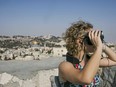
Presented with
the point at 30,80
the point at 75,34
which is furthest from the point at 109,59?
the point at 30,80

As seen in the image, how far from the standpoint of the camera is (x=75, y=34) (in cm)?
249

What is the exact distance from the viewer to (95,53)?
2.19 m

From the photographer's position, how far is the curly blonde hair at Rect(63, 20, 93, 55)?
247 cm

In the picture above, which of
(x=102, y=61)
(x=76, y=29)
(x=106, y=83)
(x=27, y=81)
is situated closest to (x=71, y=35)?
(x=76, y=29)

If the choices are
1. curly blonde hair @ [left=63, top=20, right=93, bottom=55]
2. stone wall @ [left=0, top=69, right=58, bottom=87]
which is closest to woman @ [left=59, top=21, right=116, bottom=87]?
curly blonde hair @ [left=63, top=20, right=93, bottom=55]

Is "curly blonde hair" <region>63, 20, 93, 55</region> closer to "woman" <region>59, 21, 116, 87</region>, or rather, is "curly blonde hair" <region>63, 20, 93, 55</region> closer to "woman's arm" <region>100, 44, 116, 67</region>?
"woman" <region>59, 21, 116, 87</region>

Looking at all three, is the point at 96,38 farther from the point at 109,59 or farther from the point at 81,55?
the point at 109,59

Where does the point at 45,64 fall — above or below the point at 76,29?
below

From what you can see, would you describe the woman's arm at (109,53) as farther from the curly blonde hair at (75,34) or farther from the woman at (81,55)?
the curly blonde hair at (75,34)

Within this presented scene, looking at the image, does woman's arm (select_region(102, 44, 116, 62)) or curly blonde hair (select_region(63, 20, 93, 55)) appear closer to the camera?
curly blonde hair (select_region(63, 20, 93, 55))

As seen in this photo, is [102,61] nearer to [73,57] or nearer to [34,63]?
[73,57]

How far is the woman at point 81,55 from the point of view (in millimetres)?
2139

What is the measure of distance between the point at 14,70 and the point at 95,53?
1603 millimetres

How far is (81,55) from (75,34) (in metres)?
0.19
